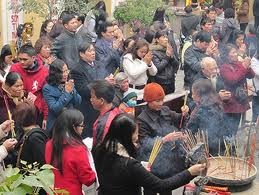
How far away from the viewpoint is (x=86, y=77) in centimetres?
631

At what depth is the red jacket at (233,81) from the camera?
6797 millimetres

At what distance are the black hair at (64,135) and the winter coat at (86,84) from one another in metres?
2.15

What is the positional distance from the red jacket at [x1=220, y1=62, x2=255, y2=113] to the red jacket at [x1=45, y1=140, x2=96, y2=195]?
310cm

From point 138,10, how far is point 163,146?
6.58m

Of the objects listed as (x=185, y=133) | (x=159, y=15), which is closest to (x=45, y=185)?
(x=185, y=133)

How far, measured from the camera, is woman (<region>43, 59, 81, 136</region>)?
559 centimetres

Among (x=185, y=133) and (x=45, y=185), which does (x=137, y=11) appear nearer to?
(x=185, y=133)

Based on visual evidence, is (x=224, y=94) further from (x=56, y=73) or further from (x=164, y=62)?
(x=56, y=73)

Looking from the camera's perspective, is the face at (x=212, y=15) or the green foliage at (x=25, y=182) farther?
the face at (x=212, y=15)

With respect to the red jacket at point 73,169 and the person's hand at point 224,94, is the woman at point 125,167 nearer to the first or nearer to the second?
the red jacket at point 73,169

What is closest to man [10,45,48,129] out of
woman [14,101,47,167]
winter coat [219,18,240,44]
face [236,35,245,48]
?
woman [14,101,47,167]

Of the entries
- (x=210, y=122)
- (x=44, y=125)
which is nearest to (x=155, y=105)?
(x=210, y=122)

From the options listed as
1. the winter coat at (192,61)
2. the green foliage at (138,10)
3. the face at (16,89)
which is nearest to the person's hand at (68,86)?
the face at (16,89)

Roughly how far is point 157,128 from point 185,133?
19.5 inches
